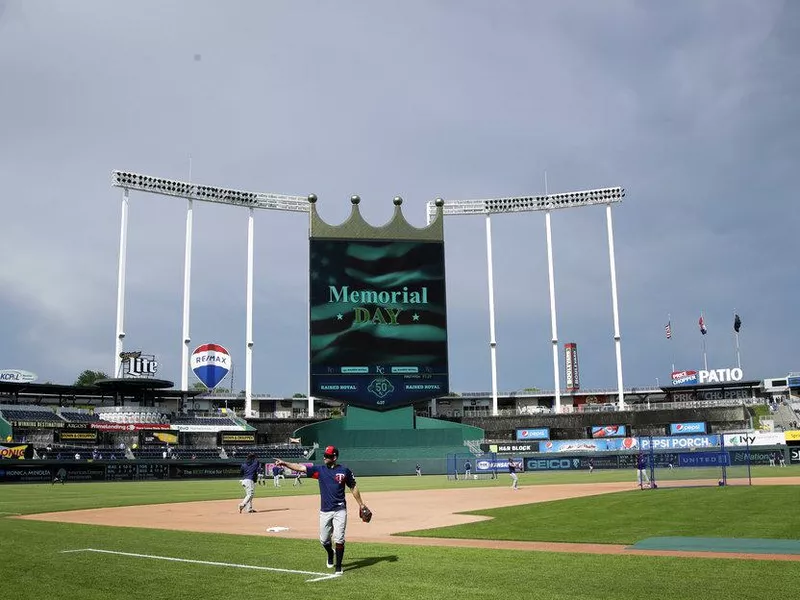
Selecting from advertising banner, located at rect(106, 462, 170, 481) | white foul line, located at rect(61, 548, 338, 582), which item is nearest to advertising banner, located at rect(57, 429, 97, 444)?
advertising banner, located at rect(106, 462, 170, 481)

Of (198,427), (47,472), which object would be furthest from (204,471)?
(198,427)

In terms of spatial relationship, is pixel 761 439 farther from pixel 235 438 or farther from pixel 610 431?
pixel 235 438

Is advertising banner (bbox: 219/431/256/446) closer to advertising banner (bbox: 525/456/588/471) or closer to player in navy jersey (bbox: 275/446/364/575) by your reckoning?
advertising banner (bbox: 525/456/588/471)

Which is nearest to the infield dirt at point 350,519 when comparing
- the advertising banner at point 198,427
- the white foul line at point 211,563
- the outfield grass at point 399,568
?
the outfield grass at point 399,568

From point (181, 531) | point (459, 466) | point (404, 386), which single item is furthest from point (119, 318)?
point (181, 531)

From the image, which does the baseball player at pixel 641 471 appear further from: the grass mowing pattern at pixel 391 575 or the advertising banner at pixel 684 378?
the advertising banner at pixel 684 378

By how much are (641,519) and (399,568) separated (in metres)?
10.3

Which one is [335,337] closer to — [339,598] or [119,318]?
[119,318]

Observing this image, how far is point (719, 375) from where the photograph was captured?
109 metres

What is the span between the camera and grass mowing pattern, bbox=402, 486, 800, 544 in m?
18.0

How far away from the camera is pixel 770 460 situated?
214 feet

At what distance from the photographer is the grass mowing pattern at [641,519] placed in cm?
1795

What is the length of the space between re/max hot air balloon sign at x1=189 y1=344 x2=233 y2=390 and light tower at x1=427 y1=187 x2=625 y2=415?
103ft

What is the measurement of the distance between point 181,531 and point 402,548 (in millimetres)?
7331
